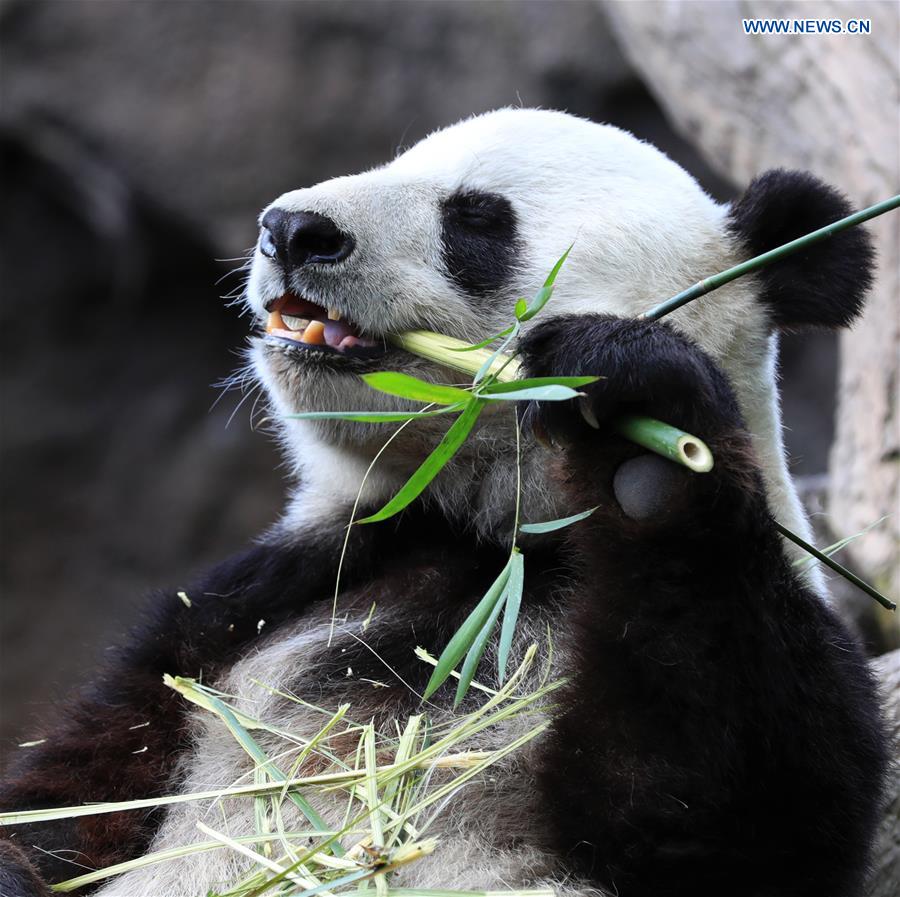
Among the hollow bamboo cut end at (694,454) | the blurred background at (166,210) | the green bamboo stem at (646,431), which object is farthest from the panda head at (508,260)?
the blurred background at (166,210)

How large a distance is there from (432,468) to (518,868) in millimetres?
996

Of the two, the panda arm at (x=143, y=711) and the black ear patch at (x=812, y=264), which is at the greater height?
the black ear patch at (x=812, y=264)

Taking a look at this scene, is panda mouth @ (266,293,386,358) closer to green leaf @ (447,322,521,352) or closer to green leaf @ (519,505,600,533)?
green leaf @ (447,322,521,352)

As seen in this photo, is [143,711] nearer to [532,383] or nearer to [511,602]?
[511,602]

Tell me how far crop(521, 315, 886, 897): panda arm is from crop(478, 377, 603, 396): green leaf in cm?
5

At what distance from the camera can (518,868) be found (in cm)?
270

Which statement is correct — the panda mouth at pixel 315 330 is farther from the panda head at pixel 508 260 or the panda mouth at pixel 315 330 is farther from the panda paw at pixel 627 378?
the panda paw at pixel 627 378

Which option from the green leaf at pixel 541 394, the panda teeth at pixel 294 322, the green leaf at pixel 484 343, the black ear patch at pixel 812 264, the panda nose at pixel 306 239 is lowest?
the panda teeth at pixel 294 322

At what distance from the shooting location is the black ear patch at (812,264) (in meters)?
3.25

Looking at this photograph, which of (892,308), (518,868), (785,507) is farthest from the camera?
(892,308)

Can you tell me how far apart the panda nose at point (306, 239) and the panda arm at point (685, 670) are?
0.79 m

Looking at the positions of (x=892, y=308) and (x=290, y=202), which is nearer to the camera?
(x=290, y=202)

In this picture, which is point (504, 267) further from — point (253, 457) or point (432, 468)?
point (253, 457)

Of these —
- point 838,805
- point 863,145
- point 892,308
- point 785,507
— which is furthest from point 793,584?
point 863,145
